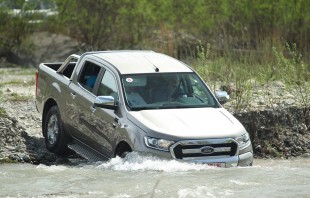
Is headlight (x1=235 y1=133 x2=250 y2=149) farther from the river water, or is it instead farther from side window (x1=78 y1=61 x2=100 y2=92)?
side window (x1=78 y1=61 x2=100 y2=92)

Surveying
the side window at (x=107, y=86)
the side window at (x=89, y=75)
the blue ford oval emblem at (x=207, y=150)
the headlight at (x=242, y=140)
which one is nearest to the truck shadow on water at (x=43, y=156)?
the side window at (x=89, y=75)

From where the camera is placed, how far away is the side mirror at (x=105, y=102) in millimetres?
12312

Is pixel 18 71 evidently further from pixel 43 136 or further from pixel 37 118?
pixel 43 136

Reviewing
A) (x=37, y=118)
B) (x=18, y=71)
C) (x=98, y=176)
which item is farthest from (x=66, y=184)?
(x=18, y=71)

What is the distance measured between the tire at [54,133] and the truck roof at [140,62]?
112cm

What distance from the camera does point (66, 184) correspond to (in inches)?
437

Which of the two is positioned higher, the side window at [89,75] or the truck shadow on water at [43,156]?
the side window at [89,75]

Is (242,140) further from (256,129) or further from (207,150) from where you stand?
(256,129)

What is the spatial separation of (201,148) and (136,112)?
1053mm

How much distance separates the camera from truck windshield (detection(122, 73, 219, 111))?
12609mm

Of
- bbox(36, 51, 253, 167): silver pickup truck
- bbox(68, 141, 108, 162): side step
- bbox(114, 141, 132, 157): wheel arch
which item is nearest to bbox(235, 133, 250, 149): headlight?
bbox(36, 51, 253, 167): silver pickup truck

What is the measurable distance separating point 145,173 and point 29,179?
1.40m

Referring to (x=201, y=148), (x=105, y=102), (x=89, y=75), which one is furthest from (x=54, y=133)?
(x=201, y=148)

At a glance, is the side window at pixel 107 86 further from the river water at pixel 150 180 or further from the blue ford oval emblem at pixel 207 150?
the blue ford oval emblem at pixel 207 150
